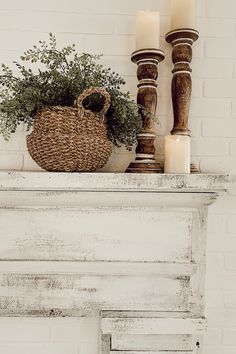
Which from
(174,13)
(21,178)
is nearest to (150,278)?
(21,178)

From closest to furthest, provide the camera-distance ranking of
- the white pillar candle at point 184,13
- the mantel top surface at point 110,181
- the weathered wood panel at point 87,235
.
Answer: the mantel top surface at point 110,181
the weathered wood panel at point 87,235
the white pillar candle at point 184,13

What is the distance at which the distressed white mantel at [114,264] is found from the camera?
146 centimetres

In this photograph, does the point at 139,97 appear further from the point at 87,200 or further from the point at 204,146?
the point at 87,200

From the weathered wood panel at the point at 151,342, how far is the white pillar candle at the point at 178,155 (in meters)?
0.51

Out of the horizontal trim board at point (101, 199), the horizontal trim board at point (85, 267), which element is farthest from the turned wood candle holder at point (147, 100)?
the horizontal trim board at point (85, 267)

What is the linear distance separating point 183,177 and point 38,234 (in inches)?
18.4

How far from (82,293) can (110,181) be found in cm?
36

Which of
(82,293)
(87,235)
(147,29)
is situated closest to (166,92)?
(147,29)

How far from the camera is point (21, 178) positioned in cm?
137

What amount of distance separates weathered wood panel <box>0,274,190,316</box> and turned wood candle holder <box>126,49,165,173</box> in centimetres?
36

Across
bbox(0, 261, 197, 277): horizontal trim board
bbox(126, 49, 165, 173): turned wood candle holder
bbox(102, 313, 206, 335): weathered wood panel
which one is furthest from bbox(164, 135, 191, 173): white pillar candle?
bbox(102, 313, 206, 335): weathered wood panel

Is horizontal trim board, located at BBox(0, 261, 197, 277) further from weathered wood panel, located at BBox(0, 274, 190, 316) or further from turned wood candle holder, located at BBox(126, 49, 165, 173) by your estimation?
turned wood candle holder, located at BBox(126, 49, 165, 173)

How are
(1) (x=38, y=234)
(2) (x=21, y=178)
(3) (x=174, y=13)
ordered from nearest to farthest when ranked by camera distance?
(2) (x=21, y=178) < (1) (x=38, y=234) < (3) (x=174, y=13)

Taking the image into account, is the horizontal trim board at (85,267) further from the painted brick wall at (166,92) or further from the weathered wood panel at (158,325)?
the painted brick wall at (166,92)
